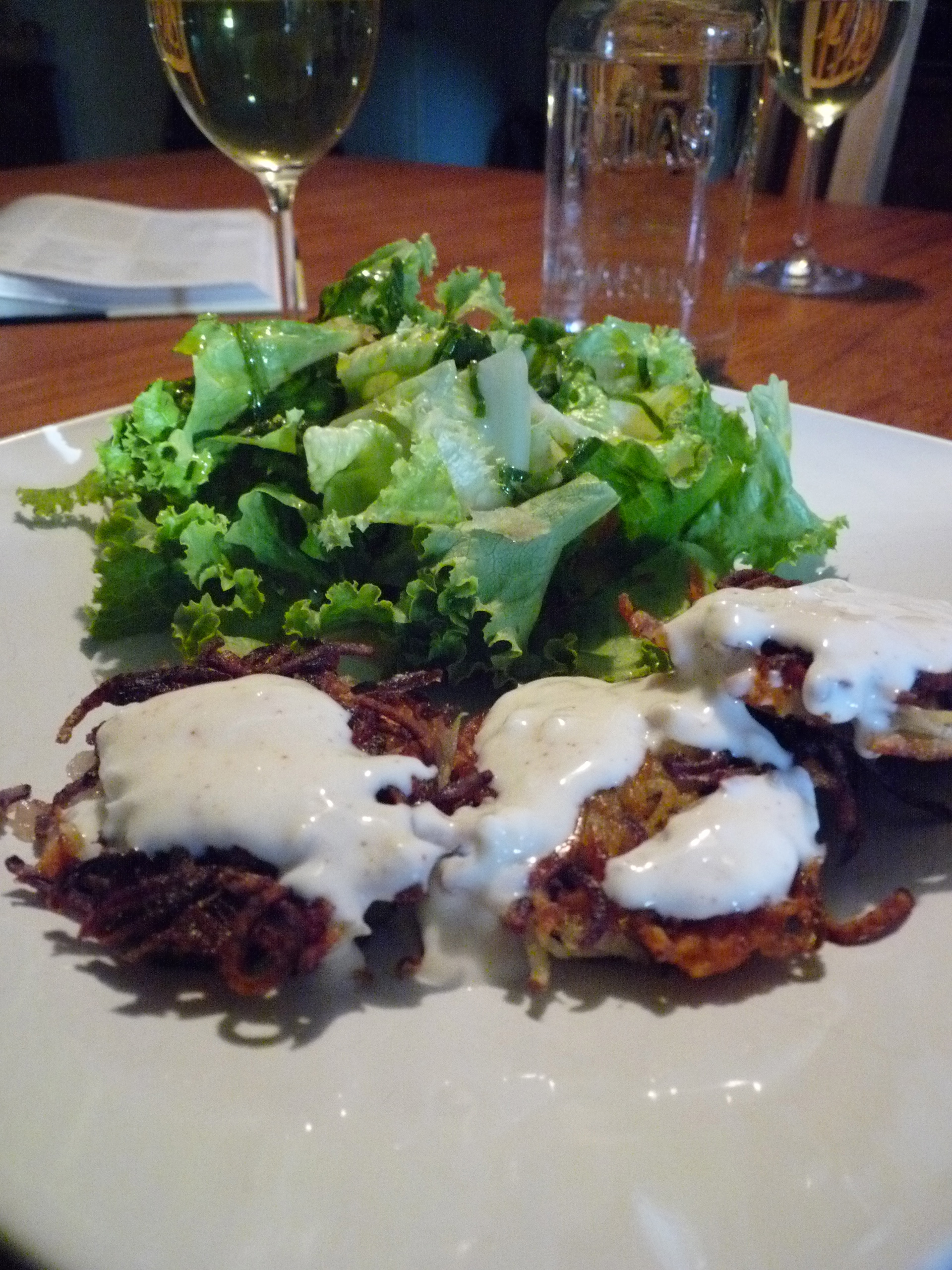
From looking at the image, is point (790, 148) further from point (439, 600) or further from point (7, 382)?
point (439, 600)

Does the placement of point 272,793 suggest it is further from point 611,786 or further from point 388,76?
point 388,76

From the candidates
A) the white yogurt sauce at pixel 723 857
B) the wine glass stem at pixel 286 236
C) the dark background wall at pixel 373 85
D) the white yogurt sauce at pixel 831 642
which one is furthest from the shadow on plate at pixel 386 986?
the dark background wall at pixel 373 85

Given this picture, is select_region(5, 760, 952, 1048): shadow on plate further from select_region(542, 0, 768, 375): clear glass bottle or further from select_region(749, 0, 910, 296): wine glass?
select_region(749, 0, 910, 296): wine glass

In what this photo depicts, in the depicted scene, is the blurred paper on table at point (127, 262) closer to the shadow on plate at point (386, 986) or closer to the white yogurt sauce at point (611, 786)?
the white yogurt sauce at point (611, 786)

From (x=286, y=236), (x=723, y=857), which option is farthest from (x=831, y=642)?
(x=286, y=236)

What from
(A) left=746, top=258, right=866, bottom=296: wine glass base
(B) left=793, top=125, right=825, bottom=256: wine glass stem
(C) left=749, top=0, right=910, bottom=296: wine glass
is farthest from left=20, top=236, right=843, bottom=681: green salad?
(B) left=793, top=125, right=825, bottom=256: wine glass stem

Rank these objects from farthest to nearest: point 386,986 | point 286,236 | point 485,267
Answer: point 485,267 → point 286,236 → point 386,986

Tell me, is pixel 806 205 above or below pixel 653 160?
below
